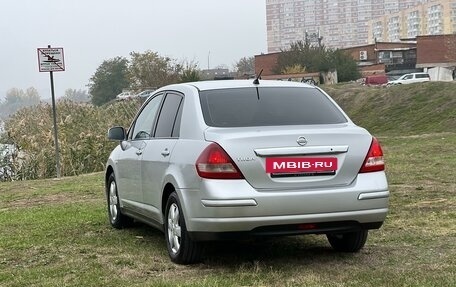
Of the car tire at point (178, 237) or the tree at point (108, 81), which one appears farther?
the tree at point (108, 81)

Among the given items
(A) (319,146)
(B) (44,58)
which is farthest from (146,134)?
(B) (44,58)

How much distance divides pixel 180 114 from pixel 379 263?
2116mm

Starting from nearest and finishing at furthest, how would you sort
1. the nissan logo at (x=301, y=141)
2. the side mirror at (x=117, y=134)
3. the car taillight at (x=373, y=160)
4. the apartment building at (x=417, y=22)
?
the nissan logo at (x=301, y=141), the car taillight at (x=373, y=160), the side mirror at (x=117, y=134), the apartment building at (x=417, y=22)

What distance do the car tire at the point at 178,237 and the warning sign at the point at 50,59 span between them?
10651 millimetres

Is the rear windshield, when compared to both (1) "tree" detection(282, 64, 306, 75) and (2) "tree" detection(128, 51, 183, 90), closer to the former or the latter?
(2) "tree" detection(128, 51, 183, 90)

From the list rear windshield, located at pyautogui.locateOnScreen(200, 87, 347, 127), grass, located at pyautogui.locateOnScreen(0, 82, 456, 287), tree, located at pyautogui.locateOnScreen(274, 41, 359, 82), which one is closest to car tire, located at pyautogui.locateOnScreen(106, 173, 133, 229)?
grass, located at pyautogui.locateOnScreen(0, 82, 456, 287)

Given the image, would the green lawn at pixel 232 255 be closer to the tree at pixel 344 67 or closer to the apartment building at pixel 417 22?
the tree at pixel 344 67

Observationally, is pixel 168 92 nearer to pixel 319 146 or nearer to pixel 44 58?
pixel 319 146

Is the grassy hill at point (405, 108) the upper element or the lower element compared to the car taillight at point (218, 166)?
lower

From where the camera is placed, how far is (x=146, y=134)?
6.70m

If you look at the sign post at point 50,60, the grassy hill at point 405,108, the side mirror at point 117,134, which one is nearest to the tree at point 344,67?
the grassy hill at point 405,108

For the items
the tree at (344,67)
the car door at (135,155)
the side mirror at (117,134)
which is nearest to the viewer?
the car door at (135,155)

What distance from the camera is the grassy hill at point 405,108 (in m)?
30.4

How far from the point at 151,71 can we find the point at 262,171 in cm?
4889
